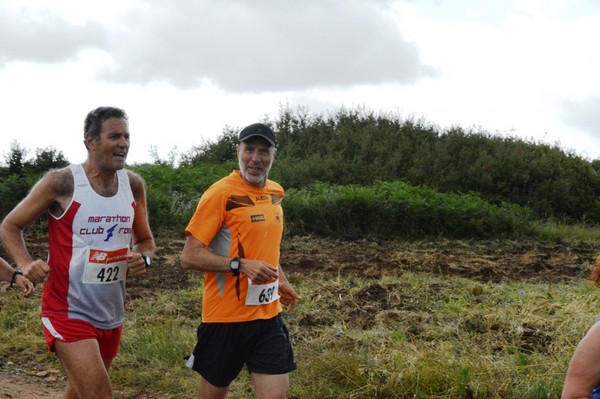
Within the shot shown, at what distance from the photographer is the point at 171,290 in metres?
11.9

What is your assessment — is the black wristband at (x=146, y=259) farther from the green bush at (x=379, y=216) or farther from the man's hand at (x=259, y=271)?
the green bush at (x=379, y=216)

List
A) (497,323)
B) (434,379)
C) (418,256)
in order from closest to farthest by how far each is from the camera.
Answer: (434,379), (497,323), (418,256)

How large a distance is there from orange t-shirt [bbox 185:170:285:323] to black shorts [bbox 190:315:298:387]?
0.20 feet

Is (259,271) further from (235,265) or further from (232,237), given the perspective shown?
(232,237)

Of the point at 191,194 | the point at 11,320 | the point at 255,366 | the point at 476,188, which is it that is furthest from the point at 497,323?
the point at 476,188

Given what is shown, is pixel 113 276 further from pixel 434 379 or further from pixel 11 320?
pixel 11 320

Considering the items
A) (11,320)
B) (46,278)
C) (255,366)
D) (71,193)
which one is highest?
(71,193)

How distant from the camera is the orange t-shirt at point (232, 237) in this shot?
4.92 meters

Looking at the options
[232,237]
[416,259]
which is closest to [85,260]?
[232,237]

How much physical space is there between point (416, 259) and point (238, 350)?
370 inches

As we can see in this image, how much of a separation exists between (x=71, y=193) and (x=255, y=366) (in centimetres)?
143

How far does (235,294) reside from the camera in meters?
4.93

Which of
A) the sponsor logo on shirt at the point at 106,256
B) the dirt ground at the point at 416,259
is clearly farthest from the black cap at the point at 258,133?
the dirt ground at the point at 416,259

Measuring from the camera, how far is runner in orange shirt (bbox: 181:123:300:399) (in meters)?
4.90
